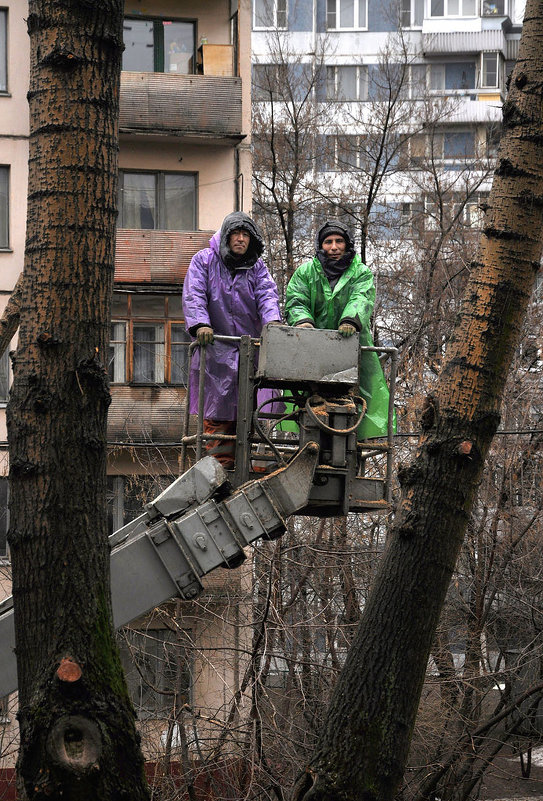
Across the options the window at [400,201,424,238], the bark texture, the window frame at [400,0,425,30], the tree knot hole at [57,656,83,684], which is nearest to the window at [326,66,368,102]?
the window frame at [400,0,425,30]

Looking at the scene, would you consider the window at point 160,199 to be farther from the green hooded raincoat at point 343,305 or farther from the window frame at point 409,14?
the window frame at point 409,14

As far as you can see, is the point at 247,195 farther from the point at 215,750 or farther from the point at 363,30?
the point at 363,30

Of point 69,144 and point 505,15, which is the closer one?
point 69,144

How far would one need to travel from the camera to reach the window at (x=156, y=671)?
45.7 ft

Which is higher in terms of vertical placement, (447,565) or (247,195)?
(247,195)

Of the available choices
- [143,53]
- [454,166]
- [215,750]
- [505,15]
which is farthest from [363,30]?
[215,750]

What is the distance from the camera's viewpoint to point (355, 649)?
4.34 metres

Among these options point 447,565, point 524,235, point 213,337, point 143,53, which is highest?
point 143,53

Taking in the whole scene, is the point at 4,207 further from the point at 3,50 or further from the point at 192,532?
the point at 192,532

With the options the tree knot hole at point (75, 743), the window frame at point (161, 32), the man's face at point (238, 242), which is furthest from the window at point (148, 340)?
the tree knot hole at point (75, 743)

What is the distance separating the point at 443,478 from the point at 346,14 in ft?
143

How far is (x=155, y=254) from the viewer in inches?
944

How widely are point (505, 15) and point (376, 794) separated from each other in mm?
45905

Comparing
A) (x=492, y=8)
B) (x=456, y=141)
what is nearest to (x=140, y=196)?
(x=456, y=141)
